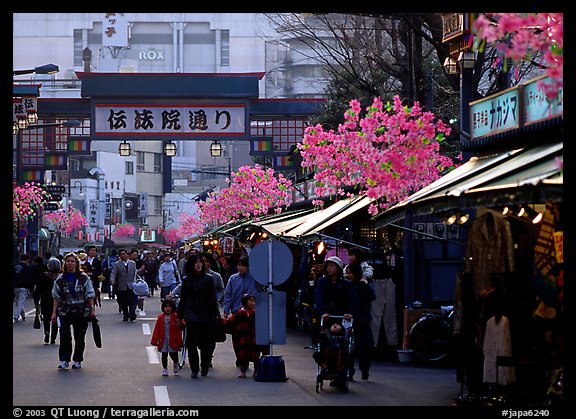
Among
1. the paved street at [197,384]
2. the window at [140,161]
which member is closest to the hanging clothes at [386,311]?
the paved street at [197,384]

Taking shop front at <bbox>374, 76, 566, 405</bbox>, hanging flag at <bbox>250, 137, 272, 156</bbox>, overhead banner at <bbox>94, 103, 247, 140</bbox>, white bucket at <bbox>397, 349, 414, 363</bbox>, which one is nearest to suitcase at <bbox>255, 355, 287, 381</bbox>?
shop front at <bbox>374, 76, 566, 405</bbox>

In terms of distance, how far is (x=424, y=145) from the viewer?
21.4 metres

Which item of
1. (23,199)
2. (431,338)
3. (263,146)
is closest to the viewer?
(431,338)

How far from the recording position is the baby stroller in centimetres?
1538

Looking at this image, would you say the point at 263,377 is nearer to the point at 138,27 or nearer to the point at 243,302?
the point at 243,302

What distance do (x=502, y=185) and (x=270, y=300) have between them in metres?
5.88

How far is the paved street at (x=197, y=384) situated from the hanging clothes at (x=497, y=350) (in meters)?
1.05

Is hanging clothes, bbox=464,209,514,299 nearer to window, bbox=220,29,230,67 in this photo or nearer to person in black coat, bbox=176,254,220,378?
person in black coat, bbox=176,254,220,378

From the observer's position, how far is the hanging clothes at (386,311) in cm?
2047

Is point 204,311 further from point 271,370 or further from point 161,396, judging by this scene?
point 161,396

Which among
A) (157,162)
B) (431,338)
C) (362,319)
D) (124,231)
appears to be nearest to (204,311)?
(362,319)

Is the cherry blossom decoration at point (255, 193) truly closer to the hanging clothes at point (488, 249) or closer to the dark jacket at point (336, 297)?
the dark jacket at point (336, 297)

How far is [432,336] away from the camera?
1906cm

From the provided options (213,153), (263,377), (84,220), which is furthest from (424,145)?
(84,220)
